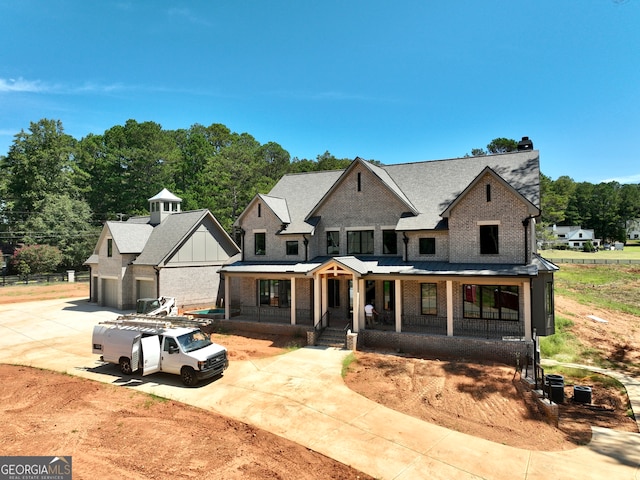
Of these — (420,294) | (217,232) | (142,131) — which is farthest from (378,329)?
(142,131)

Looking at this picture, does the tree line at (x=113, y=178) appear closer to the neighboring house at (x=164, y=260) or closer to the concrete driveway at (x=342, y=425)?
the neighboring house at (x=164, y=260)

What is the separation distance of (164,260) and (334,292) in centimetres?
1439

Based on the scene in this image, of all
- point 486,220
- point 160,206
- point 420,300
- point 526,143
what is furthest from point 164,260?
point 526,143

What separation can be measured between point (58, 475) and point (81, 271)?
200 ft

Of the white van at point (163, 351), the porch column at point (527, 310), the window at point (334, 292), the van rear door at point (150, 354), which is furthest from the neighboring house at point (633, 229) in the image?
the van rear door at point (150, 354)

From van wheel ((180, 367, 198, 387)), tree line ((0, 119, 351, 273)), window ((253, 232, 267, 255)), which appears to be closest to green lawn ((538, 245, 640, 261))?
tree line ((0, 119, 351, 273))

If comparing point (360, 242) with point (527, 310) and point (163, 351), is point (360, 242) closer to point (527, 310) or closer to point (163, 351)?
point (527, 310)

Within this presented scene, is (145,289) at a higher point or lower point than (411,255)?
lower

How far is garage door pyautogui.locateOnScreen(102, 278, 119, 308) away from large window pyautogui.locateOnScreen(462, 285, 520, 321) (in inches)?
1148

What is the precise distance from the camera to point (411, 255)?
21922mm

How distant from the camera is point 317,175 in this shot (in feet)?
98.8

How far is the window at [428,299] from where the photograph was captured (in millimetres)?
20700

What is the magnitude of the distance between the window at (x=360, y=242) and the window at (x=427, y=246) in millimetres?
3445

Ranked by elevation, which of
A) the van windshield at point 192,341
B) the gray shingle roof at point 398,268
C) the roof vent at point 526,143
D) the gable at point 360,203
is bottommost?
the van windshield at point 192,341
